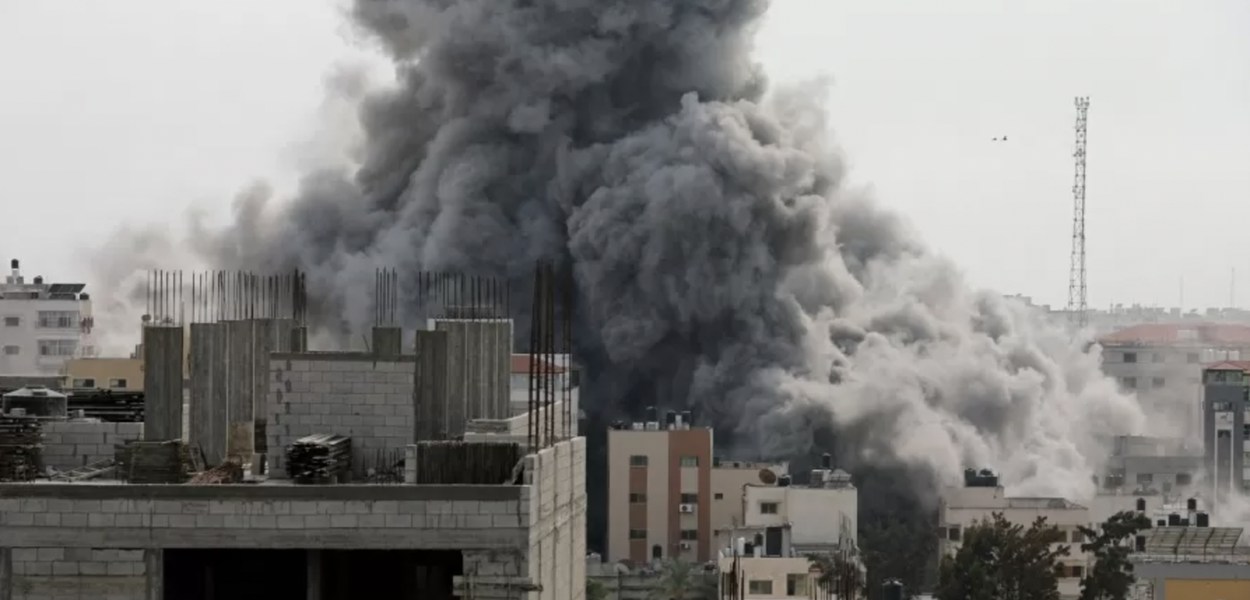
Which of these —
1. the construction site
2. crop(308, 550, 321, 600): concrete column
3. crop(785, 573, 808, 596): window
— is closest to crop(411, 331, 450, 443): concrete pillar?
the construction site

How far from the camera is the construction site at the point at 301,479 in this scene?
1195 centimetres

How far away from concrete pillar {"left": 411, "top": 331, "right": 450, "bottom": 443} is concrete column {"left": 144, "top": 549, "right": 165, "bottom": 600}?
2918mm

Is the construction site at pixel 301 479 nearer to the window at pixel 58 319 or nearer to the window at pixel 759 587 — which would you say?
the window at pixel 759 587

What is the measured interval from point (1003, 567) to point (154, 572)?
28379 mm

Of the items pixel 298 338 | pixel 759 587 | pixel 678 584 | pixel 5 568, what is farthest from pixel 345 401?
pixel 678 584

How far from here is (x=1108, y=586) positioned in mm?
37781

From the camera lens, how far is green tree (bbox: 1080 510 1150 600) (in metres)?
37.6

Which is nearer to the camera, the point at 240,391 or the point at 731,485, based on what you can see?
the point at 240,391

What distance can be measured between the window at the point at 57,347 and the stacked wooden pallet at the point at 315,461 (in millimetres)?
50661

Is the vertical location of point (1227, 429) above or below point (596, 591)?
above

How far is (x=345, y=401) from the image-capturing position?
48.4ft

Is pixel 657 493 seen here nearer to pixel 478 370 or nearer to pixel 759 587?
pixel 759 587

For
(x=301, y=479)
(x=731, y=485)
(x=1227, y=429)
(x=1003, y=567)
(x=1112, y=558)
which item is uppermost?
(x=301, y=479)

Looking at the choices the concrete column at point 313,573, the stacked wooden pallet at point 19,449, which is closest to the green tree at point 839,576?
the stacked wooden pallet at point 19,449
